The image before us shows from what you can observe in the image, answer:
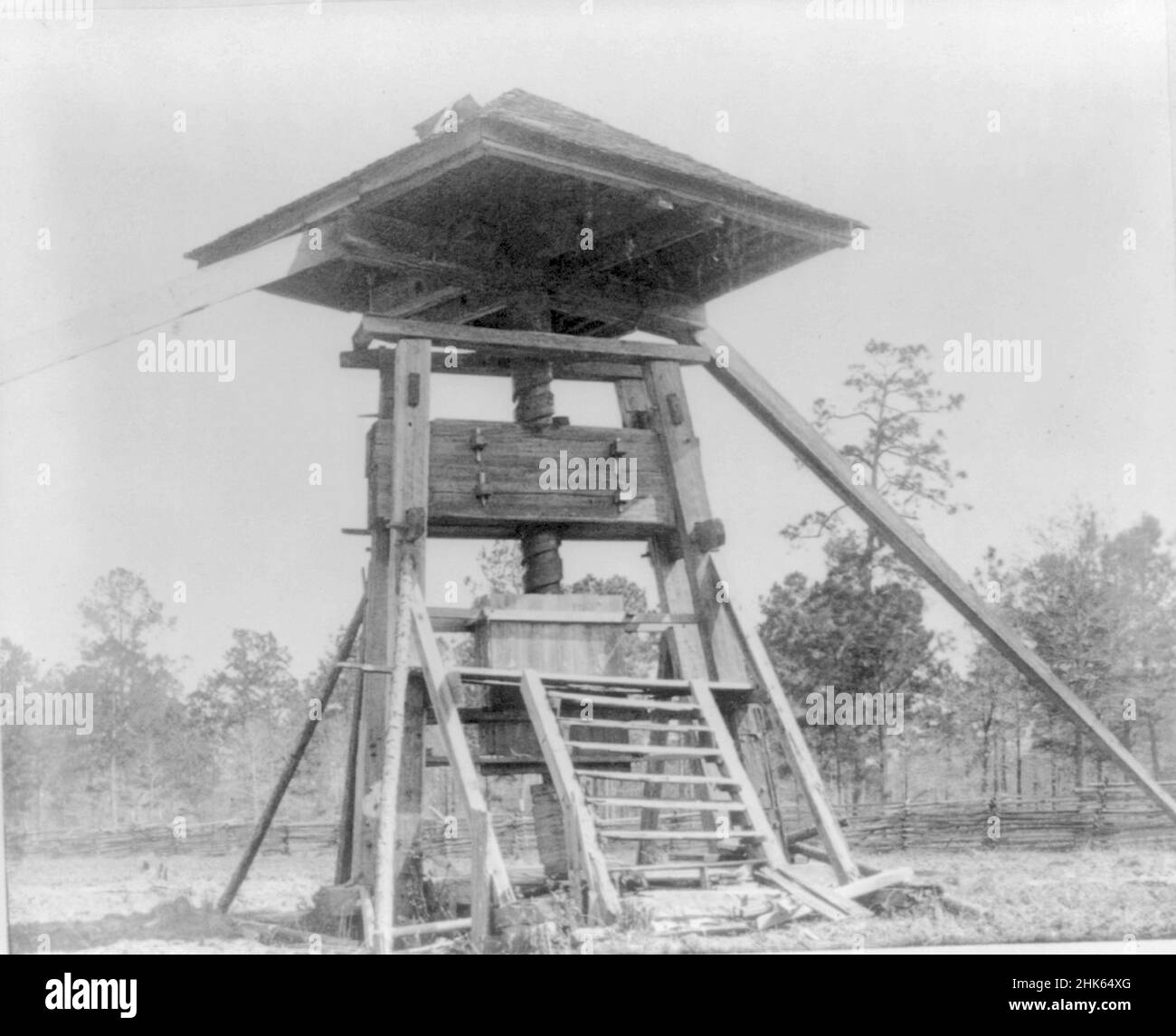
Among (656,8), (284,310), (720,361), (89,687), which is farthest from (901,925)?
(89,687)

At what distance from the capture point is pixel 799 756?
854cm

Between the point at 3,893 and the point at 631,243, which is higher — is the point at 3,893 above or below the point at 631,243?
below

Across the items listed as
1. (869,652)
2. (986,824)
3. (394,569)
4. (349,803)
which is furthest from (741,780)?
(986,824)

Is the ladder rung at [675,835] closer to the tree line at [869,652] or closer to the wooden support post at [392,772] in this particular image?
the wooden support post at [392,772]

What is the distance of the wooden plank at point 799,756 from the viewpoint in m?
7.93

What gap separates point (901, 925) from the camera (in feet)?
23.7

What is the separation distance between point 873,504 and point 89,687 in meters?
19.0

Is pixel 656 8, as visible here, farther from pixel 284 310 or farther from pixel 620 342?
pixel 284 310

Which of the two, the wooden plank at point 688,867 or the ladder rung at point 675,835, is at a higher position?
the ladder rung at point 675,835

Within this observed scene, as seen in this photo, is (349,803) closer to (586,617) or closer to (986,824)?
(586,617)

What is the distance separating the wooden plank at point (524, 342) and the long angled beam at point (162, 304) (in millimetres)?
619

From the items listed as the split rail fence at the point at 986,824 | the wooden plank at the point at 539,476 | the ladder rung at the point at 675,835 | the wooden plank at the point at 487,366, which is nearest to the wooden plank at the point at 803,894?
the ladder rung at the point at 675,835

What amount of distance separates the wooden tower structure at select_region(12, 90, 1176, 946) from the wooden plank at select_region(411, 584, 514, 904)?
0.02m

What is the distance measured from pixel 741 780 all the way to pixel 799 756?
1.86 feet
